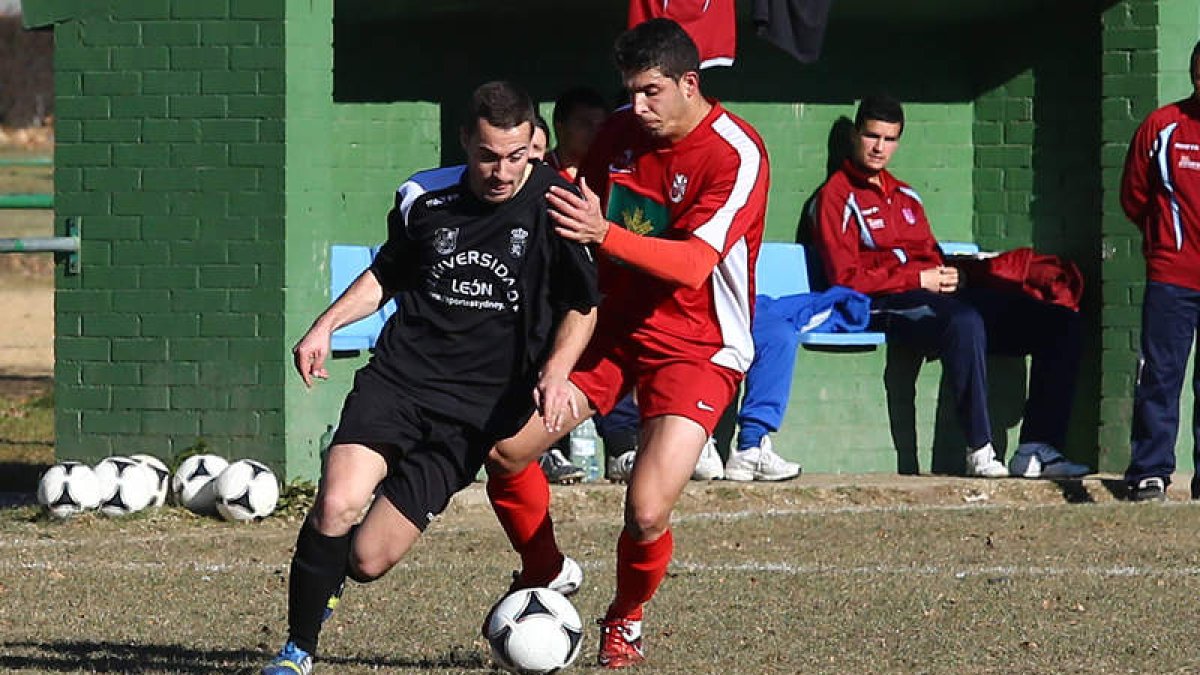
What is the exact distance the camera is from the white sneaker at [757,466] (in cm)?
1198

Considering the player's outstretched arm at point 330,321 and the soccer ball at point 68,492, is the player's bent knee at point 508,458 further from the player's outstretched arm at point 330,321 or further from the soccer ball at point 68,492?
the soccer ball at point 68,492

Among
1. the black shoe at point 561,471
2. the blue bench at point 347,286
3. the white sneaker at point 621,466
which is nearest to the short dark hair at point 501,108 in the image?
the blue bench at point 347,286

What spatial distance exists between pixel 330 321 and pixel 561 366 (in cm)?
69

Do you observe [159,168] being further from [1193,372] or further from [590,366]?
[1193,372]

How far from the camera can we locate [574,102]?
11656 millimetres

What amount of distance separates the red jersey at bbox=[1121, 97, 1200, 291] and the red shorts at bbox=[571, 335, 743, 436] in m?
4.66

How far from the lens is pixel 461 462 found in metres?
7.06

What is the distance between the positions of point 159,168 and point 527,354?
502 centimetres

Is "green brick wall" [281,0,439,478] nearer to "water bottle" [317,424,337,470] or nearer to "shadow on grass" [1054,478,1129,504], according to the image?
"water bottle" [317,424,337,470]

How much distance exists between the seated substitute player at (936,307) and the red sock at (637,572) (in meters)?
5.37

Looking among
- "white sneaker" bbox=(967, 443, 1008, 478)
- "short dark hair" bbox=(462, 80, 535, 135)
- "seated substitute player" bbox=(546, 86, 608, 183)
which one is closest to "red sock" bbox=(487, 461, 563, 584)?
"short dark hair" bbox=(462, 80, 535, 135)

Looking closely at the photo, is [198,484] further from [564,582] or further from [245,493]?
[564,582]

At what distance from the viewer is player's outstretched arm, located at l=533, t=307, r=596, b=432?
22.5 feet

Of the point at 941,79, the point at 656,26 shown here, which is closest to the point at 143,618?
the point at 656,26
